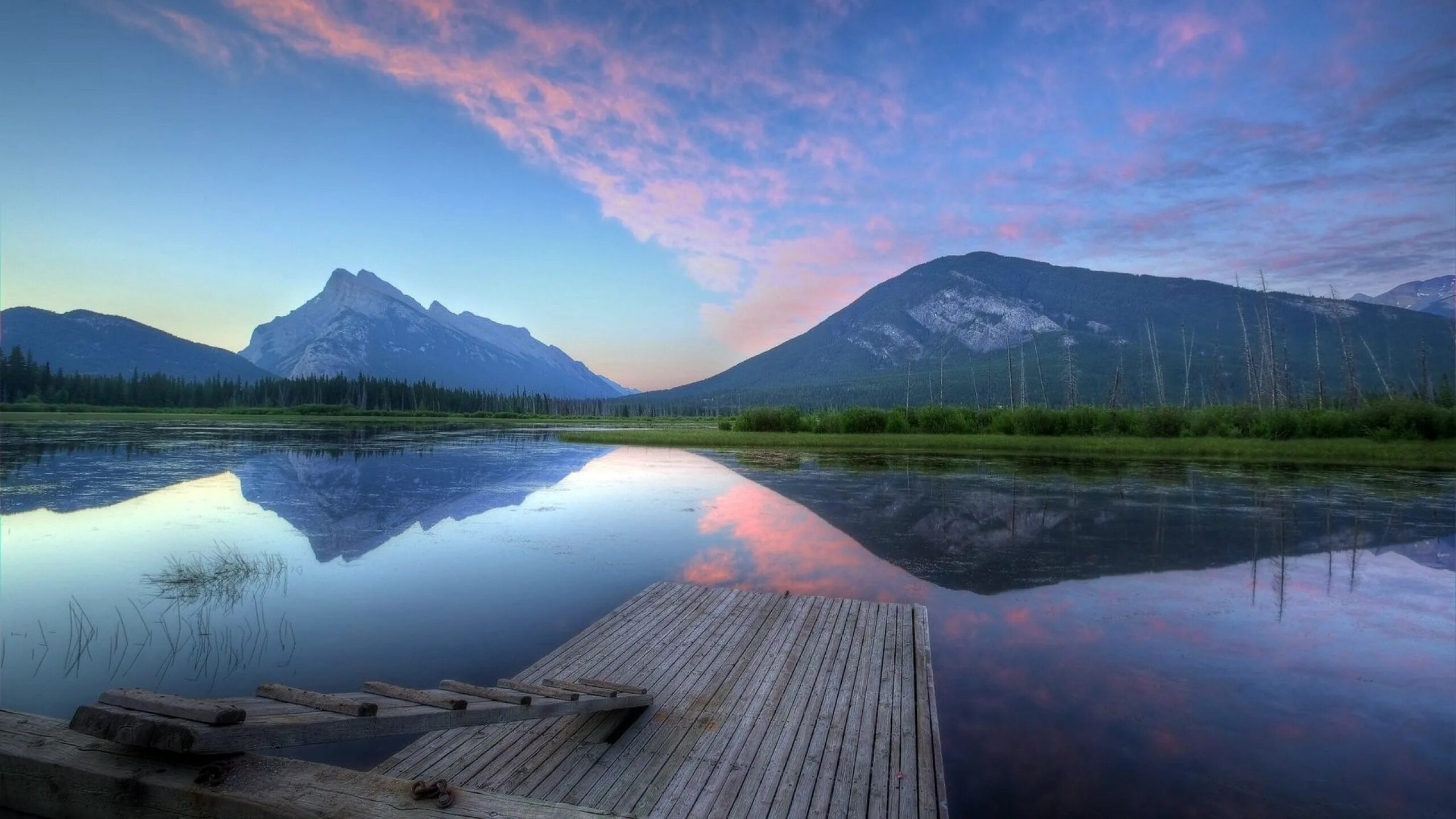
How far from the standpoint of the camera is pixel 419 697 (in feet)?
14.8

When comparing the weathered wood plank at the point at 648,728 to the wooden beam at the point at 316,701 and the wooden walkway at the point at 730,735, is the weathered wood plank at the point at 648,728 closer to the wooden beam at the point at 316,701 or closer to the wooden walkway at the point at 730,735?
the wooden walkway at the point at 730,735

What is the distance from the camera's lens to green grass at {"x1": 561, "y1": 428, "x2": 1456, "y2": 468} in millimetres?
43500

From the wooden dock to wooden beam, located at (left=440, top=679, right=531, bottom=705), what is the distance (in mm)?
19

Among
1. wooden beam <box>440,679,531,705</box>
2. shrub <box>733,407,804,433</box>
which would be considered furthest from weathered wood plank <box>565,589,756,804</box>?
shrub <box>733,407,804,433</box>

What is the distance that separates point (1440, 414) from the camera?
45312mm

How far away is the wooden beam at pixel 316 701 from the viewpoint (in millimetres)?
3502

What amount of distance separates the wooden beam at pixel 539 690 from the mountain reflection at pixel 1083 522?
8.49 meters

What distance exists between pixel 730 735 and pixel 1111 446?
52742mm

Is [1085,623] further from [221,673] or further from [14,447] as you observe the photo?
[14,447]

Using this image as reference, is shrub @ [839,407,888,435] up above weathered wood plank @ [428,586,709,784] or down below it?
above

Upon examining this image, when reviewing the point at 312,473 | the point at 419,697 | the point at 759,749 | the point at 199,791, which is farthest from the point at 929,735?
the point at 312,473

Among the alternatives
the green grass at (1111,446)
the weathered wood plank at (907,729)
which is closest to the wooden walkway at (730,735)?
the weathered wood plank at (907,729)

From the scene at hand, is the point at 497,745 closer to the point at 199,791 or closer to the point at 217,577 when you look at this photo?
the point at 199,791

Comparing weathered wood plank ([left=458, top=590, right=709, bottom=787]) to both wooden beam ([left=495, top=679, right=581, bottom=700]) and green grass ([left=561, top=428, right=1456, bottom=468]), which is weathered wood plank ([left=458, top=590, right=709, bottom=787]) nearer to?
wooden beam ([left=495, top=679, right=581, bottom=700])
